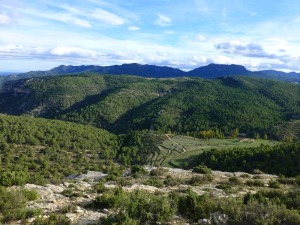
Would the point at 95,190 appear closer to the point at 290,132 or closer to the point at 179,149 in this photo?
the point at 179,149

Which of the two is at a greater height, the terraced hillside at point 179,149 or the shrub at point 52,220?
the shrub at point 52,220

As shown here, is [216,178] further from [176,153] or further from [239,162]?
[176,153]

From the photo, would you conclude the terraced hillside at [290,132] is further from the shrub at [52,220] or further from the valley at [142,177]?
the shrub at [52,220]

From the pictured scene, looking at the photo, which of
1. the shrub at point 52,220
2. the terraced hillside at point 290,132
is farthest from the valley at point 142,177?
the terraced hillside at point 290,132

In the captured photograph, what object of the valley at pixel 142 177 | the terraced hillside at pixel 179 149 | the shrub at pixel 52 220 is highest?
the shrub at pixel 52 220

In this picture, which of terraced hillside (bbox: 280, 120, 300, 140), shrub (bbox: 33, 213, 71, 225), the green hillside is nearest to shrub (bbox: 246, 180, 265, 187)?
shrub (bbox: 33, 213, 71, 225)

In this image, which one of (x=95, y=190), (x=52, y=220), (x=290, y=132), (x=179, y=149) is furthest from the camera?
(x=290, y=132)

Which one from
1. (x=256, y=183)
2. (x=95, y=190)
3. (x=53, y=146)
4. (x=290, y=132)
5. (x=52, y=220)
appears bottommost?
(x=53, y=146)

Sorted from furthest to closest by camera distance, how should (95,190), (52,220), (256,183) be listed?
(256,183)
(95,190)
(52,220)

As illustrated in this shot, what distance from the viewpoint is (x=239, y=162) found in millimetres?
72750

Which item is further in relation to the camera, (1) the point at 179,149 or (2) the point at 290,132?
(2) the point at 290,132

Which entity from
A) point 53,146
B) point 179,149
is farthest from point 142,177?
point 53,146

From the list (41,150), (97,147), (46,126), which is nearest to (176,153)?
(97,147)

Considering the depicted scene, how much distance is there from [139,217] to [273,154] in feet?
213
